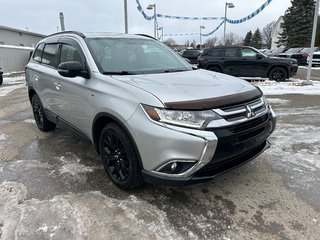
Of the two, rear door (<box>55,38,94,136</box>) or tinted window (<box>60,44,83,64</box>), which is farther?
tinted window (<box>60,44,83,64</box>)

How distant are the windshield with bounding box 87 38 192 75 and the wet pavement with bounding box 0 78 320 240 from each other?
1.38 m

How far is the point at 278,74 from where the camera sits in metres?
13.1

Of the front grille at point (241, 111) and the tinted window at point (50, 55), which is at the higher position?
the tinted window at point (50, 55)

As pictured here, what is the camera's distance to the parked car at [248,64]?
1300 cm

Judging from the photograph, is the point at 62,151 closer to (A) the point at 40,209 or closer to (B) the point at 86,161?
(B) the point at 86,161

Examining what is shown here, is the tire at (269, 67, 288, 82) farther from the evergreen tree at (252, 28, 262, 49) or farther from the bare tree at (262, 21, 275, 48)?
the bare tree at (262, 21, 275, 48)

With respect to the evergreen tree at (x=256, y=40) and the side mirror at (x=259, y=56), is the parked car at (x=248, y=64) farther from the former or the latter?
the evergreen tree at (x=256, y=40)

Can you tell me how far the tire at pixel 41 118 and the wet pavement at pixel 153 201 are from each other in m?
0.78

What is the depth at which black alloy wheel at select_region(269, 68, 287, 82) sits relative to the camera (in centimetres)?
1306

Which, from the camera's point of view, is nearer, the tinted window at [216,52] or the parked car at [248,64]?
the parked car at [248,64]

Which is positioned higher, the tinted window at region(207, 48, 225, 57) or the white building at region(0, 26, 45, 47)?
the white building at region(0, 26, 45, 47)

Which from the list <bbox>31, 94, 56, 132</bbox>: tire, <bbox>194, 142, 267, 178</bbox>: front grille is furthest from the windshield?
<bbox>31, 94, 56, 132</bbox>: tire

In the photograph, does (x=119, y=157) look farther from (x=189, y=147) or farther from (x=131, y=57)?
(x=131, y=57)

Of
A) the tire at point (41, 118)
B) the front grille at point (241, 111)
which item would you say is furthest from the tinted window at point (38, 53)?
the front grille at point (241, 111)
